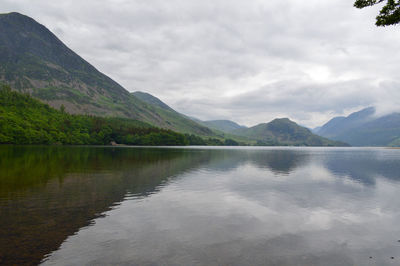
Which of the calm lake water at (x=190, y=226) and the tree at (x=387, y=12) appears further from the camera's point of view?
the tree at (x=387, y=12)

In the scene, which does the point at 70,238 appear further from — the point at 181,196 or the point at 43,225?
the point at 181,196

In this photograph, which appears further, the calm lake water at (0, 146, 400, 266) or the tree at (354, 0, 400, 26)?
the tree at (354, 0, 400, 26)

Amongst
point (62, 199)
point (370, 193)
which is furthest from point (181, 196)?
point (370, 193)

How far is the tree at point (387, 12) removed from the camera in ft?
97.1

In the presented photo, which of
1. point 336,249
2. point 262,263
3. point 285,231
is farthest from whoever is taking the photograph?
point 285,231

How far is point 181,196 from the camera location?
116 feet

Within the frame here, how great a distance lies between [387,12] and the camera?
99.3 ft

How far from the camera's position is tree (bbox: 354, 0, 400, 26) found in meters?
29.6

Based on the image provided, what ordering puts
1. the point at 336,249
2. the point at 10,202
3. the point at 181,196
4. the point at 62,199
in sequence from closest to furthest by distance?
the point at 336,249
the point at 10,202
the point at 62,199
the point at 181,196

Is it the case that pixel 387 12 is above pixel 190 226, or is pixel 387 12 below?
above

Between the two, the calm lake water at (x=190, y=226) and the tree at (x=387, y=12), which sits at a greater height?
the tree at (x=387, y=12)

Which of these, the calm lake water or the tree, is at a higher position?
the tree

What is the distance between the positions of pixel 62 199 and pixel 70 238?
45.9ft

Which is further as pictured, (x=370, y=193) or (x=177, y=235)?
(x=370, y=193)
